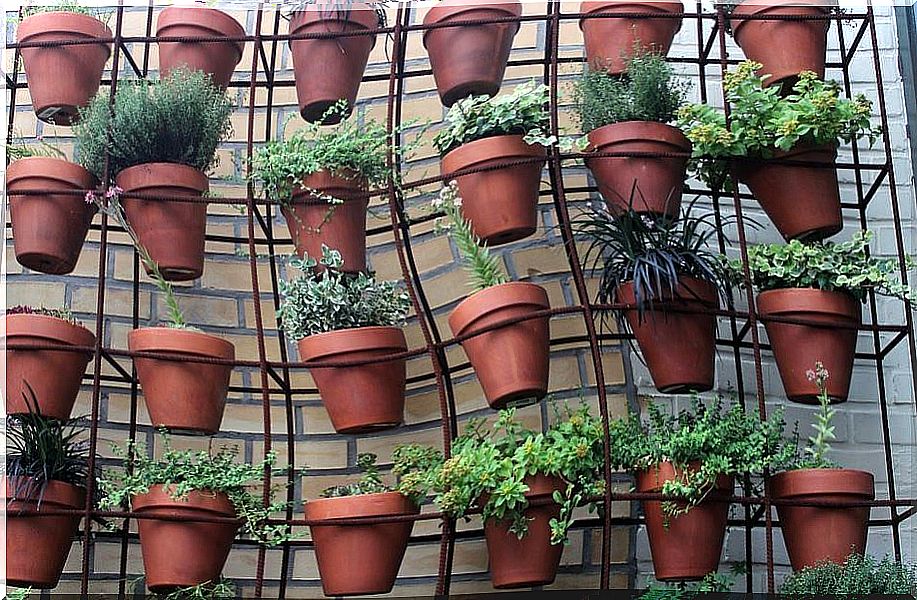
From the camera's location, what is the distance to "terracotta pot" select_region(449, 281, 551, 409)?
2635 mm

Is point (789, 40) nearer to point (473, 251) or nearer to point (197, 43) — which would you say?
point (473, 251)

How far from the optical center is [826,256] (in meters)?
2.77

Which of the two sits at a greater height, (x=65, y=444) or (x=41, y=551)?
(x=65, y=444)

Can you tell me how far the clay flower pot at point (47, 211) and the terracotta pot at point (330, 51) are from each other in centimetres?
66

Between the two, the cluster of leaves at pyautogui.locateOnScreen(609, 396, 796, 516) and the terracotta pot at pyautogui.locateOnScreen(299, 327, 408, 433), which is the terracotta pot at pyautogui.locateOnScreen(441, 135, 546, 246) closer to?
the terracotta pot at pyautogui.locateOnScreen(299, 327, 408, 433)

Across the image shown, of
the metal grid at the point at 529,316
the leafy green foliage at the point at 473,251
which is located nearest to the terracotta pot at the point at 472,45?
the metal grid at the point at 529,316

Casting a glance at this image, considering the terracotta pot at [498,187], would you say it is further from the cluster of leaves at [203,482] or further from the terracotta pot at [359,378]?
the cluster of leaves at [203,482]

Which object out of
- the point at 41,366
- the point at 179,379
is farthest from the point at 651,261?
the point at 41,366

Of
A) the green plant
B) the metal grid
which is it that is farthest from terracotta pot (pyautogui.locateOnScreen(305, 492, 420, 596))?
the green plant

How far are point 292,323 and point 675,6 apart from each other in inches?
52.3

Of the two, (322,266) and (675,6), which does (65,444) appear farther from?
(675,6)

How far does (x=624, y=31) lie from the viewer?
290cm

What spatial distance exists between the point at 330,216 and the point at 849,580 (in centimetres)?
155

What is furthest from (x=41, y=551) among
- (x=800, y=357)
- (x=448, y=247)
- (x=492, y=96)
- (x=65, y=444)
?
(x=800, y=357)
